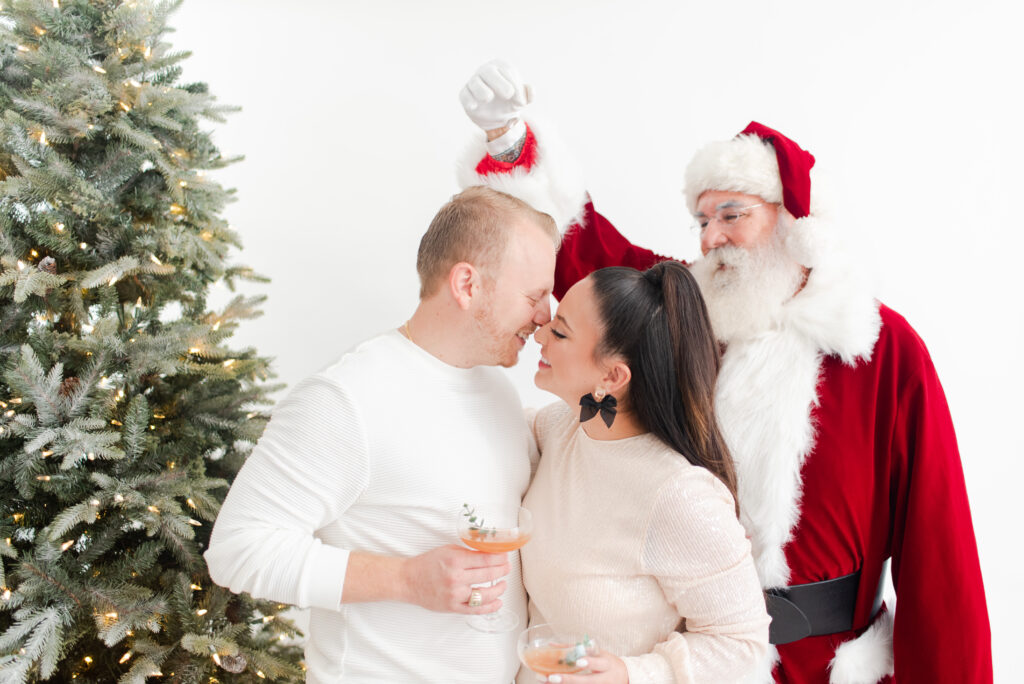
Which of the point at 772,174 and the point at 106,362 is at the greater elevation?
the point at 772,174

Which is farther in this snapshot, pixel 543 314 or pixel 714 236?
pixel 714 236

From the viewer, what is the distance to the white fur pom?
194cm

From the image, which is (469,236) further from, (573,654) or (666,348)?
(573,654)

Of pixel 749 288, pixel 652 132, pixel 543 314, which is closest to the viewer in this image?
pixel 543 314

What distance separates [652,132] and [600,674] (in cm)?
218

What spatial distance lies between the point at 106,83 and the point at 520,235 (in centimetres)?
149

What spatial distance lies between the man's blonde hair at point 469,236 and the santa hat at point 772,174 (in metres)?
0.57

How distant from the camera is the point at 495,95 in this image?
6.38ft

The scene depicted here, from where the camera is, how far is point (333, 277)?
325 cm

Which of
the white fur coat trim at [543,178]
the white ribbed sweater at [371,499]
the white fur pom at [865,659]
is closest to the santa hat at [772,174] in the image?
the white fur coat trim at [543,178]

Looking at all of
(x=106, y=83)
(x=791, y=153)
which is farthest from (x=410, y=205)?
(x=791, y=153)

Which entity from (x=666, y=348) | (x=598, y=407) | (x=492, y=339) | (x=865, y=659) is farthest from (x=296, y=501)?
(x=865, y=659)

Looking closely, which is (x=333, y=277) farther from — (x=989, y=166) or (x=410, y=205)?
(x=989, y=166)

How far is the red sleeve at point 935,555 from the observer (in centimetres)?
187
